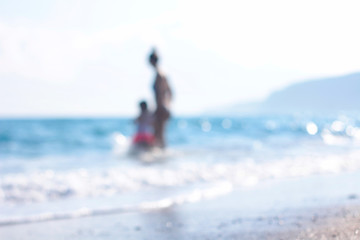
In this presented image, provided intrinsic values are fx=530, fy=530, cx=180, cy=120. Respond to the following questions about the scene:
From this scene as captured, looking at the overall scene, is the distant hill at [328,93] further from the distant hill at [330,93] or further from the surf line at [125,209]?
the surf line at [125,209]

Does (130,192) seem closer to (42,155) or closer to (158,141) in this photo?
(158,141)

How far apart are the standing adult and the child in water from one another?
12 centimetres

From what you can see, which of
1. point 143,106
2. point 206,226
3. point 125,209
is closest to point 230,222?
point 206,226

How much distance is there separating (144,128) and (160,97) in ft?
2.38

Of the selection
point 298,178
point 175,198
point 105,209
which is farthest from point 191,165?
point 105,209

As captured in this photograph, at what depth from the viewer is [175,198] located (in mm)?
5914

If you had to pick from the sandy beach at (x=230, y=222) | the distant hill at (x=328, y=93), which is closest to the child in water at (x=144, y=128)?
the distant hill at (x=328, y=93)

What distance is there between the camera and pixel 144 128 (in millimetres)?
9953

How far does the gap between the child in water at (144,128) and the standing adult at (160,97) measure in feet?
0.38

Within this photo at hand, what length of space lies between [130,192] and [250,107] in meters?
4.60

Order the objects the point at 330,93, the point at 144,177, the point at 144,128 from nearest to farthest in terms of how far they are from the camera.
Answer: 1. the point at 330,93
2. the point at 144,177
3. the point at 144,128

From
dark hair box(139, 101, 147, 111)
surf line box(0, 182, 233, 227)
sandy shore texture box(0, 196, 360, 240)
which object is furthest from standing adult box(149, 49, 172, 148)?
sandy shore texture box(0, 196, 360, 240)

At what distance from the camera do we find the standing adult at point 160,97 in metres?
9.49

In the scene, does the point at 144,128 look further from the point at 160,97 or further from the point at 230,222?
the point at 230,222
